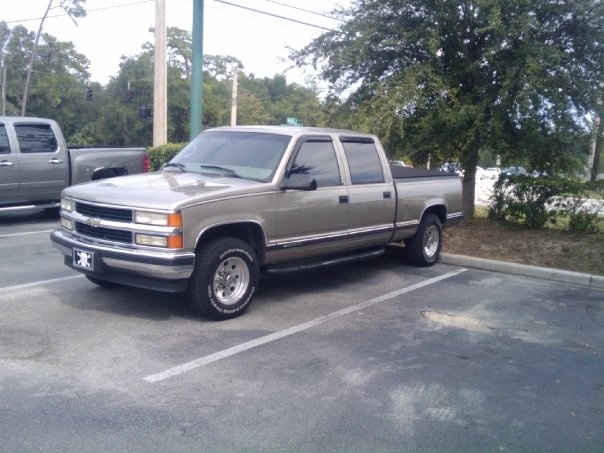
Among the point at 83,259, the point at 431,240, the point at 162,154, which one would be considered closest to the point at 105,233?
the point at 83,259

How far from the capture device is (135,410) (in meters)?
4.26

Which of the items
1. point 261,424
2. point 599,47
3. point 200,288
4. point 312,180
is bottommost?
point 261,424

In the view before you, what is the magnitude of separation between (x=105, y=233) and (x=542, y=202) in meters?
8.18

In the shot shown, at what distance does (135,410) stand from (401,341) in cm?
267

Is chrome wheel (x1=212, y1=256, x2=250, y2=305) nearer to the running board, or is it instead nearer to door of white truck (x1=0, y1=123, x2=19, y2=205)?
the running board

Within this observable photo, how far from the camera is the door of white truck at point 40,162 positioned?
38.7 feet

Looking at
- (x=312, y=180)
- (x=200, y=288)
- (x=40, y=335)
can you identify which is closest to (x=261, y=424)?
(x=200, y=288)

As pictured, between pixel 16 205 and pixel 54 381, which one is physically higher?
pixel 16 205

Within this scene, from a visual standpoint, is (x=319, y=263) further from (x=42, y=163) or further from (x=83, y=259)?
(x=42, y=163)

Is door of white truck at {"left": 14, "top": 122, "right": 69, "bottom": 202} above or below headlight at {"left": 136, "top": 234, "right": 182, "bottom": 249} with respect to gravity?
above

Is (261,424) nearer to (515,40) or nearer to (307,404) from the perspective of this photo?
(307,404)

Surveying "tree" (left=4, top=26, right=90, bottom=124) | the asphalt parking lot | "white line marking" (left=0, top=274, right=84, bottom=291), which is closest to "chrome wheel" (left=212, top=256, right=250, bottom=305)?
the asphalt parking lot

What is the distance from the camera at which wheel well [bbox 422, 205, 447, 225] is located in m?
9.46

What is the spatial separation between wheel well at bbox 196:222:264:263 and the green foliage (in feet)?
21.8
